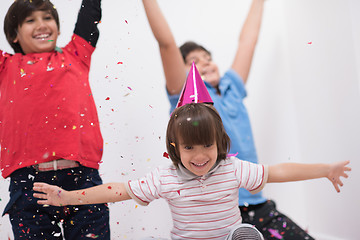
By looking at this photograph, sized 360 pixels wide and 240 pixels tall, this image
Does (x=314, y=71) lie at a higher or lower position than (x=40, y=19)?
lower

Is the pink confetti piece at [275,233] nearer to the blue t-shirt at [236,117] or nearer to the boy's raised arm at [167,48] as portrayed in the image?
the blue t-shirt at [236,117]

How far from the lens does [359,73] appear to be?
47.7 inches

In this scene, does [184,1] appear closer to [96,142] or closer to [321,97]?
[321,97]

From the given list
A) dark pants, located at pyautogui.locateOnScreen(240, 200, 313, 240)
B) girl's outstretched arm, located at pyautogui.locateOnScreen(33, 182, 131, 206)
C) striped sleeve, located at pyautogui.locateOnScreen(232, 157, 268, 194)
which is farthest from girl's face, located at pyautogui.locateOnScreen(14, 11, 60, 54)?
A: dark pants, located at pyautogui.locateOnScreen(240, 200, 313, 240)

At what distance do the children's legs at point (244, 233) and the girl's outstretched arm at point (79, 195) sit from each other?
26 centimetres

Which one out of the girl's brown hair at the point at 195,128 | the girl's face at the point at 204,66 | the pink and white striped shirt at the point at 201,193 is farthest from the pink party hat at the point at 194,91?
the girl's face at the point at 204,66

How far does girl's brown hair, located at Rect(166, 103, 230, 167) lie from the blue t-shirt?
33 centimetres

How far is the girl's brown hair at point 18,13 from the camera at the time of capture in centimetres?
104

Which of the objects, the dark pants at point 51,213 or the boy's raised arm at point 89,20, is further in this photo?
the boy's raised arm at point 89,20

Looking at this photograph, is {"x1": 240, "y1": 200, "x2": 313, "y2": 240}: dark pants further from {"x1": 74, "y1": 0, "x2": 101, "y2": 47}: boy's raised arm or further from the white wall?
{"x1": 74, "y1": 0, "x2": 101, "y2": 47}: boy's raised arm

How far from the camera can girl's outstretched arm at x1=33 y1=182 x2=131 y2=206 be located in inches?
35.4

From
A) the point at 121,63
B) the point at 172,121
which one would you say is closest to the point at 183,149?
the point at 172,121

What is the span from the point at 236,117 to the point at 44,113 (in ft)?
2.07

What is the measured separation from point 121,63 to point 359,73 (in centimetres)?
71
